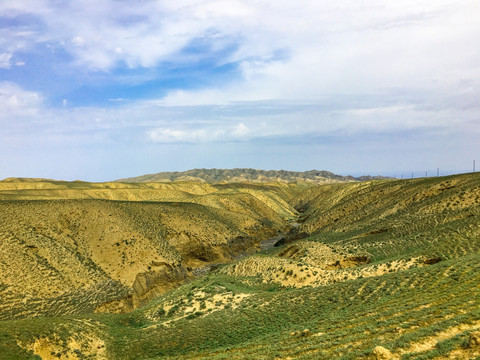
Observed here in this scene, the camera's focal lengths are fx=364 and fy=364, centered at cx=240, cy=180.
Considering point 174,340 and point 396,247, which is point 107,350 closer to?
point 174,340

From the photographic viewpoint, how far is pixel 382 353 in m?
12.5

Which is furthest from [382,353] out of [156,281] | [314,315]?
[156,281]

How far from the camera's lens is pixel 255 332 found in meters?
21.2

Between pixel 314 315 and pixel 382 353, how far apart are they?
31.8 feet

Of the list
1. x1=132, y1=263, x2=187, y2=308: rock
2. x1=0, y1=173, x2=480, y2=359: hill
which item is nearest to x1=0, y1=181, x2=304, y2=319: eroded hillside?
x1=132, y1=263, x2=187, y2=308: rock

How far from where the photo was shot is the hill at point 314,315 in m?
14.6

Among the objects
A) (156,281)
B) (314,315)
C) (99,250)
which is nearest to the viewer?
(314,315)

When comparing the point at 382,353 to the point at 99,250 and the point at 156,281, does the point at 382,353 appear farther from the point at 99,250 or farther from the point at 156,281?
the point at 99,250

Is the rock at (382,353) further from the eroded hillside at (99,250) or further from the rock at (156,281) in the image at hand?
the rock at (156,281)

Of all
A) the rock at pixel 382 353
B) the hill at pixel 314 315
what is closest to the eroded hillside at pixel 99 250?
the hill at pixel 314 315

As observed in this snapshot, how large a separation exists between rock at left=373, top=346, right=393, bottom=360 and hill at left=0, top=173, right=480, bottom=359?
4 centimetres

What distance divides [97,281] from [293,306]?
21.4 m

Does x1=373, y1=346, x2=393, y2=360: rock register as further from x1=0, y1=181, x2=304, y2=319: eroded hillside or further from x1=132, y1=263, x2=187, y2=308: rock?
x1=132, y1=263, x2=187, y2=308: rock

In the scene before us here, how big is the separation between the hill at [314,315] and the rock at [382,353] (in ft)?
0.13
